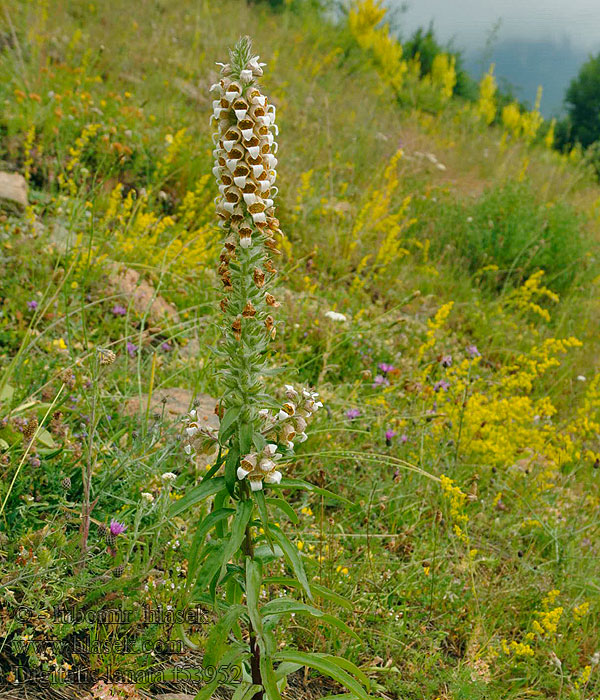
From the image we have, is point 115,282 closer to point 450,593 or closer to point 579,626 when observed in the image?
point 450,593

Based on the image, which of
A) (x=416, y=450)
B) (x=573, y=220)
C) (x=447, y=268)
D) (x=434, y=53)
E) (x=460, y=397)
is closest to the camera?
(x=416, y=450)

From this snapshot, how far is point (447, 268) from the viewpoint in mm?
5723

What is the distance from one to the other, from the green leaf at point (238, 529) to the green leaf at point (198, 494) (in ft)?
0.24

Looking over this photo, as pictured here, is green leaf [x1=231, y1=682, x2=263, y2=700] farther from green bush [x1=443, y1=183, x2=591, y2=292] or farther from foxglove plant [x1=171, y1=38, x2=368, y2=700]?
green bush [x1=443, y1=183, x2=591, y2=292]

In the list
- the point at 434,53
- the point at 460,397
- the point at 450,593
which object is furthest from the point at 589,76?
the point at 450,593

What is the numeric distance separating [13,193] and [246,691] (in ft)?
12.2

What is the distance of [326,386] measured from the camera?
351cm

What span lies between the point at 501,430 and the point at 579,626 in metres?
1.05

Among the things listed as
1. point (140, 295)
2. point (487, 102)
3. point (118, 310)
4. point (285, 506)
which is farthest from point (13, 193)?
point (487, 102)

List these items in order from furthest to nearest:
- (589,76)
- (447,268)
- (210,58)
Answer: (589,76)
(210,58)
(447,268)

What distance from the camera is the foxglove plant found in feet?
4.44

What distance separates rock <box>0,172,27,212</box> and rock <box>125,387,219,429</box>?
1984mm

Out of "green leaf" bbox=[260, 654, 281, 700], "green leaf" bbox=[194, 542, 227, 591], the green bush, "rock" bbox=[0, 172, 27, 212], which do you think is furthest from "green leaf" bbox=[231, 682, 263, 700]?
the green bush

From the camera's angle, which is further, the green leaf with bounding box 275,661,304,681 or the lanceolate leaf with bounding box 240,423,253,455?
the green leaf with bounding box 275,661,304,681
